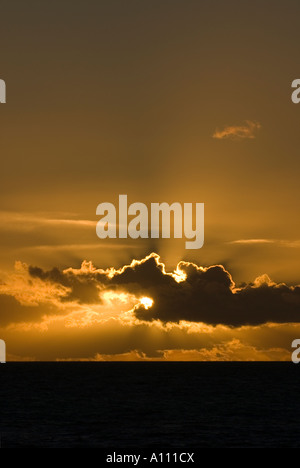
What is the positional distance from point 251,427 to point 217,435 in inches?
355

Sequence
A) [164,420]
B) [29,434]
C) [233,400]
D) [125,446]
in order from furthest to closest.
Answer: [233,400] < [164,420] < [29,434] < [125,446]

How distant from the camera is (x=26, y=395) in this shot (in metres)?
144
